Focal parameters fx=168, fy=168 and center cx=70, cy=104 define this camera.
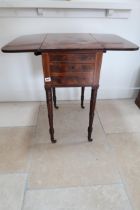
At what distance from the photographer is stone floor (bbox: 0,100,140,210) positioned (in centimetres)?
109

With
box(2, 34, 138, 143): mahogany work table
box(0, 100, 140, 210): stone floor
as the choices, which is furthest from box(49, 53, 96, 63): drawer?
box(0, 100, 140, 210): stone floor

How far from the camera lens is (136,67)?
210 centimetres

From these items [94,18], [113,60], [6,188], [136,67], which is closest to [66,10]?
[94,18]

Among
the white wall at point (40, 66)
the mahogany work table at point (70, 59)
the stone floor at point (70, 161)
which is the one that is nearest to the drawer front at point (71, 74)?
the mahogany work table at point (70, 59)

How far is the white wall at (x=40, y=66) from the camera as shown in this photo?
69.9 inches

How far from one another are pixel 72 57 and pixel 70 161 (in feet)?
2.65

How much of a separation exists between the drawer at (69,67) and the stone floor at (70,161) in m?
0.69

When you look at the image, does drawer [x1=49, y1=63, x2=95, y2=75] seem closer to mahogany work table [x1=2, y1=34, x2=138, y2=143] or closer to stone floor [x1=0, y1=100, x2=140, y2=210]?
mahogany work table [x1=2, y1=34, x2=138, y2=143]

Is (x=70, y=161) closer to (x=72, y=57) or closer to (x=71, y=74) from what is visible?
(x=71, y=74)

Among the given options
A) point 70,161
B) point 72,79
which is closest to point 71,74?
point 72,79

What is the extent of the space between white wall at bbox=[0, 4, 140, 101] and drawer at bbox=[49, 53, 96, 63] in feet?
2.68

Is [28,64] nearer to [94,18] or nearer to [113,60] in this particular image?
[94,18]

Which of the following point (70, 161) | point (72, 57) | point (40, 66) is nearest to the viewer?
point (72, 57)

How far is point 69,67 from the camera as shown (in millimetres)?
1175
